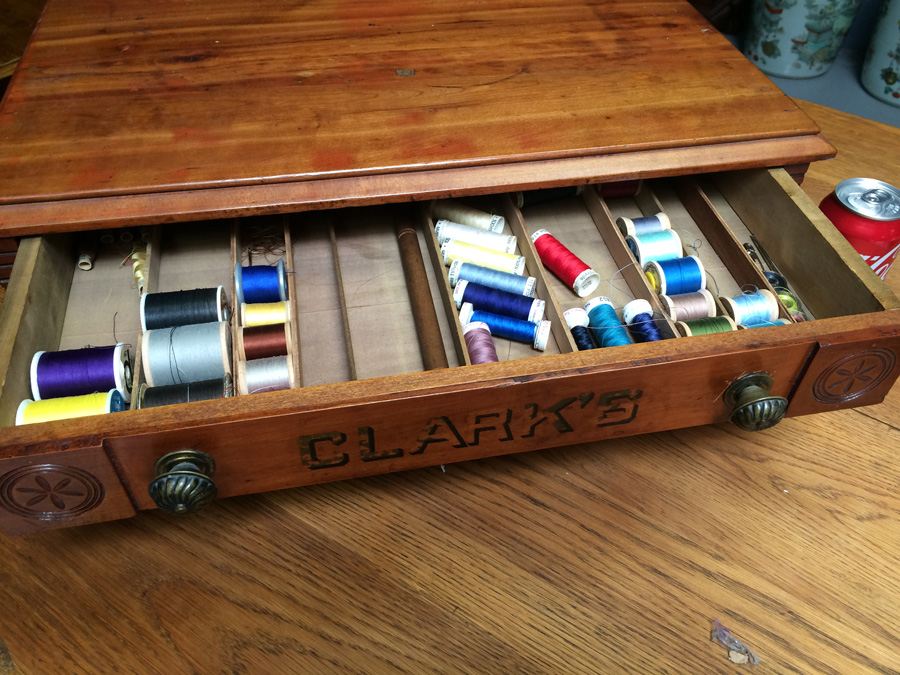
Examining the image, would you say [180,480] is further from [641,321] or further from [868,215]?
[868,215]

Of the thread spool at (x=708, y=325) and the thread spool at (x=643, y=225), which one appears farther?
the thread spool at (x=643, y=225)

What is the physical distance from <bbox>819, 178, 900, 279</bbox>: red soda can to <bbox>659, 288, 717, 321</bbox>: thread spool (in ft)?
1.05

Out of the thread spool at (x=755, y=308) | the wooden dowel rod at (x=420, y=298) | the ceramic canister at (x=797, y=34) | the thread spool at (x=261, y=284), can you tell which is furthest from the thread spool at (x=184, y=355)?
the ceramic canister at (x=797, y=34)

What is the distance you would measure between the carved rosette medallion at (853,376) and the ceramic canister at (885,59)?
1.76m

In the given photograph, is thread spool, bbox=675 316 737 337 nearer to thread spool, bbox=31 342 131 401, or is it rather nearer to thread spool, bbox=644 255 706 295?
thread spool, bbox=644 255 706 295

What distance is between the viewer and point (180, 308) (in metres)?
1.12

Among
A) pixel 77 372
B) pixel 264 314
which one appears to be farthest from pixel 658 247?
pixel 77 372

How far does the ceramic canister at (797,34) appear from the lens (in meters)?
2.42

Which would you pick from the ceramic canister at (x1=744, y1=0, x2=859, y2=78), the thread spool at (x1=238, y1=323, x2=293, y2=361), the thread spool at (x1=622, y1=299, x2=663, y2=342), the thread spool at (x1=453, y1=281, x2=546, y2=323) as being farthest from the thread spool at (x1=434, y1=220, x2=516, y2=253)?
the ceramic canister at (x1=744, y1=0, x2=859, y2=78)

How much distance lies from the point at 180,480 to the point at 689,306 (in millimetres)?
779

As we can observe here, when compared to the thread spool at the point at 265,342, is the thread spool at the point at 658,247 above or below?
above

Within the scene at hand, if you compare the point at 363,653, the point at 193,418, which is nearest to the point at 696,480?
the point at 363,653

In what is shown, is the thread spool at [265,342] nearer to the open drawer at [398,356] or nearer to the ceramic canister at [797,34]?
the open drawer at [398,356]

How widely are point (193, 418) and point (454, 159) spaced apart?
543 millimetres
